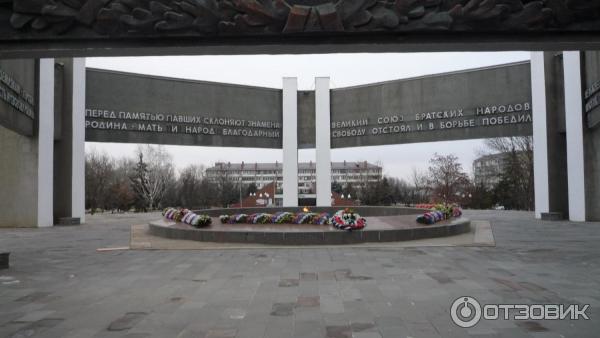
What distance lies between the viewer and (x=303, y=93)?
27.4 meters

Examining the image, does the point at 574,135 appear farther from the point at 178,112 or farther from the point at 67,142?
the point at 67,142

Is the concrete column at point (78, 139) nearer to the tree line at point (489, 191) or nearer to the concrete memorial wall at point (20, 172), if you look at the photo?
the concrete memorial wall at point (20, 172)

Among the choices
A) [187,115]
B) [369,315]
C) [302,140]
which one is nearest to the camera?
[369,315]

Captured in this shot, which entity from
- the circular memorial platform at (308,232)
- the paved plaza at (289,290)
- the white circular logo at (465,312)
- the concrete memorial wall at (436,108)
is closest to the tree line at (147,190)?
the concrete memorial wall at (436,108)

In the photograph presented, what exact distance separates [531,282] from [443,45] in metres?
4.01

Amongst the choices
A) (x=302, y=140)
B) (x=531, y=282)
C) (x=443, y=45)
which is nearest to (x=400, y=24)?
(x=443, y=45)

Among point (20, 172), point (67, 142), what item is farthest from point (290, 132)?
point (20, 172)

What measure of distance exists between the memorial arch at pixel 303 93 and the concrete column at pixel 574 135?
5 cm

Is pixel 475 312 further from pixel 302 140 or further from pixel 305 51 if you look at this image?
pixel 302 140

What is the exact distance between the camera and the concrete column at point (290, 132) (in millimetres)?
26609

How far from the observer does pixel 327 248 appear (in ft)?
36.7

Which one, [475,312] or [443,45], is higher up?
[443,45]

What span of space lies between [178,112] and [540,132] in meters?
19.3

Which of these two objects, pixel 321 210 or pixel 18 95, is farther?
pixel 321 210
